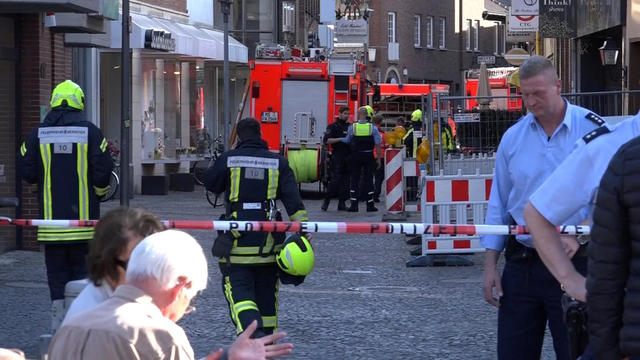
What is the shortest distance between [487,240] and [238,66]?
3594 centimetres

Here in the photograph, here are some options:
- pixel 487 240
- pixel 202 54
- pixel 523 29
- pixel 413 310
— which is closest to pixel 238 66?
pixel 202 54

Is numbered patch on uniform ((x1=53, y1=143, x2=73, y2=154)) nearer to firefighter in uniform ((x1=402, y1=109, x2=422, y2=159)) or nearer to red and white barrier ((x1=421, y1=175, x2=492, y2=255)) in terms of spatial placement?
red and white barrier ((x1=421, y1=175, x2=492, y2=255))

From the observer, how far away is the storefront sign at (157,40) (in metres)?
27.8

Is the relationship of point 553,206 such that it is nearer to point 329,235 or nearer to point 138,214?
point 138,214

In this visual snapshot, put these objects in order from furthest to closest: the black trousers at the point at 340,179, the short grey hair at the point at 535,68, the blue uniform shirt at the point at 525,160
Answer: the black trousers at the point at 340,179, the blue uniform shirt at the point at 525,160, the short grey hair at the point at 535,68

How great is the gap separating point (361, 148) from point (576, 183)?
60.9ft

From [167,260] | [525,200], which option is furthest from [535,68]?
[167,260]

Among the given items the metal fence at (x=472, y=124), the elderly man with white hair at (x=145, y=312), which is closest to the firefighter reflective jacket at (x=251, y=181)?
the elderly man with white hair at (x=145, y=312)

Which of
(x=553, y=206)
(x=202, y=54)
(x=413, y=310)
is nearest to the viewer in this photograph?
(x=553, y=206)

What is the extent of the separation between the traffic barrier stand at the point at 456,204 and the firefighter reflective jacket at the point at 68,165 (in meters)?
5.82

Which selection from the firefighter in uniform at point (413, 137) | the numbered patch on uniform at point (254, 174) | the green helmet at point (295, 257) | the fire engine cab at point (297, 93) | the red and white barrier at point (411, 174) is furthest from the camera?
the fire engine cab at point (297, 93)

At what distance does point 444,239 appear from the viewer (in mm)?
15008

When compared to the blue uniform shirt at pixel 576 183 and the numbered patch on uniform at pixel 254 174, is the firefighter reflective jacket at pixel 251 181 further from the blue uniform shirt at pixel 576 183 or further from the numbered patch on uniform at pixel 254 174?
the blue uniform shirt at pixel 576 183

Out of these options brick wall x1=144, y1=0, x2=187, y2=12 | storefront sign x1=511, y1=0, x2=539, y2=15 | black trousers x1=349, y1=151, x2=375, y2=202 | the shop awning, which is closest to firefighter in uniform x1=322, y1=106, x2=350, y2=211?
black trousers x1=349, y1=151, x2=375, y2=202
